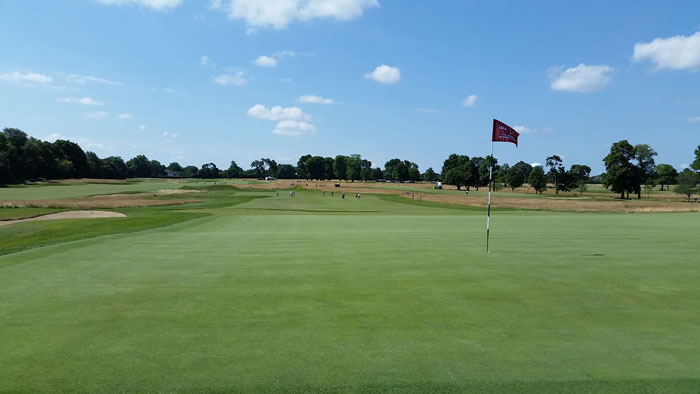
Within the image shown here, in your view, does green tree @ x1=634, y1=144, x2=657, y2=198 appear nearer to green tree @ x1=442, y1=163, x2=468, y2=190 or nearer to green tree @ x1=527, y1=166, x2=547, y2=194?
green tree @ x1=527, y1=166, x2=547, y2=194

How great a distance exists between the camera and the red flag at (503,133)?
16641 mm

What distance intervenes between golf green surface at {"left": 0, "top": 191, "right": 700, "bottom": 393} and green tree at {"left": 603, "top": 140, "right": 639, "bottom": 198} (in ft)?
331

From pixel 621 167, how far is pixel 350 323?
371ft

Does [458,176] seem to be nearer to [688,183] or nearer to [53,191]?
[688,183]

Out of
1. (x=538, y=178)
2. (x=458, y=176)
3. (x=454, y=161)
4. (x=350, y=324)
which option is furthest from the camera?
(x=454, y=161)

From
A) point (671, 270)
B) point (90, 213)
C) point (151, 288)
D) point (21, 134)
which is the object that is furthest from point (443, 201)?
point (21, 134)

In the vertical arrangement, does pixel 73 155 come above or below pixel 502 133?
above

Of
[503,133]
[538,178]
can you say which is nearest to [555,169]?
[538,178]

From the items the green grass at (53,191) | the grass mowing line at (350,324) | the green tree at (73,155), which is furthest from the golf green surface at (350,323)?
the green tree at (73,155)

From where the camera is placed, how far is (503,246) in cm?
1773

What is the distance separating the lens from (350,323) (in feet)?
25.4

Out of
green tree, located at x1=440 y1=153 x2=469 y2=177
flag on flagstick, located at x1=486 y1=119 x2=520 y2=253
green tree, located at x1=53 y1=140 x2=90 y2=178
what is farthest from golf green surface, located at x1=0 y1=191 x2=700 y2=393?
green tree, located at x1=53 y1=140 x2=90 y2=178

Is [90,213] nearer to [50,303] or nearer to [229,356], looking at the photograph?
[50,303]

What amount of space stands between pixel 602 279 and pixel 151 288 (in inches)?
491
